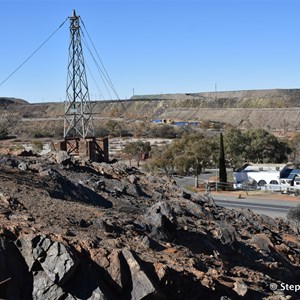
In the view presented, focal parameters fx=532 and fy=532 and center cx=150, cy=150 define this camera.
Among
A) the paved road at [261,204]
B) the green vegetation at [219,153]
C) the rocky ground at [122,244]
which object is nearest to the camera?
the rocky ground at [122,244]

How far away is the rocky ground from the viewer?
858 cm

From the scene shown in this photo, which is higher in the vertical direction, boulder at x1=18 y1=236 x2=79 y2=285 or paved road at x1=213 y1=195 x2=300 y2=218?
boulder at x1=18 y1=236 x2=79 y2=285

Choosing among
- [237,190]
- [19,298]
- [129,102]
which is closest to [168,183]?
[19,298]

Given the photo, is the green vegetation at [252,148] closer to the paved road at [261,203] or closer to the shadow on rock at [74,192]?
the paved road at [261,203]

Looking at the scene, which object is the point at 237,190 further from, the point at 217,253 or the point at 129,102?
the point at 129,102

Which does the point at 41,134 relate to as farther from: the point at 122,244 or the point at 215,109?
the point at 122,244

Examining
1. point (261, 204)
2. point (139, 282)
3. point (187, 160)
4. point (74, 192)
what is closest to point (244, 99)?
point (187, 160)

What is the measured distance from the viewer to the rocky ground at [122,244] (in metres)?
8.58

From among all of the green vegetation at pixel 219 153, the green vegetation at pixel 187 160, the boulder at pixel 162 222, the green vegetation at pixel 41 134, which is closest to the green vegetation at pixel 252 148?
the green vegetation at pixel 219 153

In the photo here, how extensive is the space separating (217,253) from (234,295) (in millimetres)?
2363

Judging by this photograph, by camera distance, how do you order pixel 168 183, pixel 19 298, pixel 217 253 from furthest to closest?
pixel 168 183
pixel 217 253
pixel 19 298

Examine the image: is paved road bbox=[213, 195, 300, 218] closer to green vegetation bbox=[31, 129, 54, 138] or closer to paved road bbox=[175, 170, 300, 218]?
paved road bbox=[175, 170, 300, 218]

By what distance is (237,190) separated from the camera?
4197 centimetres

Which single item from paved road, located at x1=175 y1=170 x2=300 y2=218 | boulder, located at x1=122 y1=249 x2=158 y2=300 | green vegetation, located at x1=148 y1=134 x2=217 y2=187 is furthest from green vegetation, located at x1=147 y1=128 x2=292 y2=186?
boulder, located at x1=122 y1=249 x2=158 y2=300
